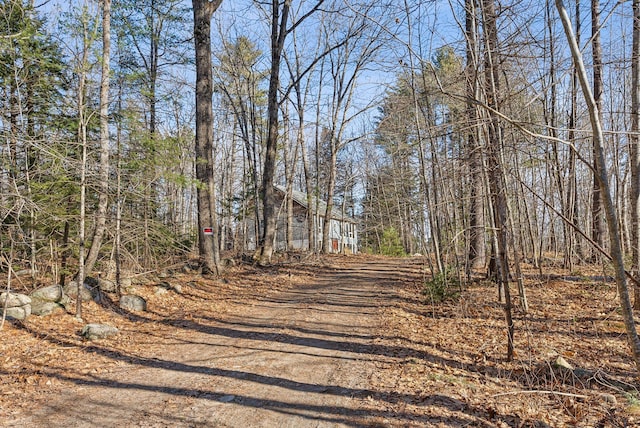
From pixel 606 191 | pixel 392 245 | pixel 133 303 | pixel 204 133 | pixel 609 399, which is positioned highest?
pixel 204 133

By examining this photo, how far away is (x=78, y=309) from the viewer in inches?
267

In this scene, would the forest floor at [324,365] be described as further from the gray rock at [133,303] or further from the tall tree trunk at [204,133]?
the tall tree trunk at [204,133]

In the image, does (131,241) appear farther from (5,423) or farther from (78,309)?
(5,423)

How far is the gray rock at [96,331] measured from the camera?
607cm

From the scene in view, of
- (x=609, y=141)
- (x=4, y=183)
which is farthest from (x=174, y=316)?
(x=609, y=141)

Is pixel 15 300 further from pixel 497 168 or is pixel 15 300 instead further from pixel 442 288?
pixel 442 288

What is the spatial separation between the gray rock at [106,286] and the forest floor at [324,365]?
65 centimetres

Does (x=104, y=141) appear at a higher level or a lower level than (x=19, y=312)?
higher

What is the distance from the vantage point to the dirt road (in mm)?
3812

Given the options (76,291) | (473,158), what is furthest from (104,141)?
(473,158)

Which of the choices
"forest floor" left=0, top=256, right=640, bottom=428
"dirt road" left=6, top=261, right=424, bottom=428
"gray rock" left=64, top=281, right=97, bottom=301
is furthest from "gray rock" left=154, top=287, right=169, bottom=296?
"dirt road" left=6, top=261, right=424, bottom=428

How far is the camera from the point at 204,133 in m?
11.6

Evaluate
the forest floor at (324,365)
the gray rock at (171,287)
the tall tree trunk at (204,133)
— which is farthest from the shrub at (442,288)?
the tall tree trunk at (204,133)

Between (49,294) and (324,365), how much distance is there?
512 cm
